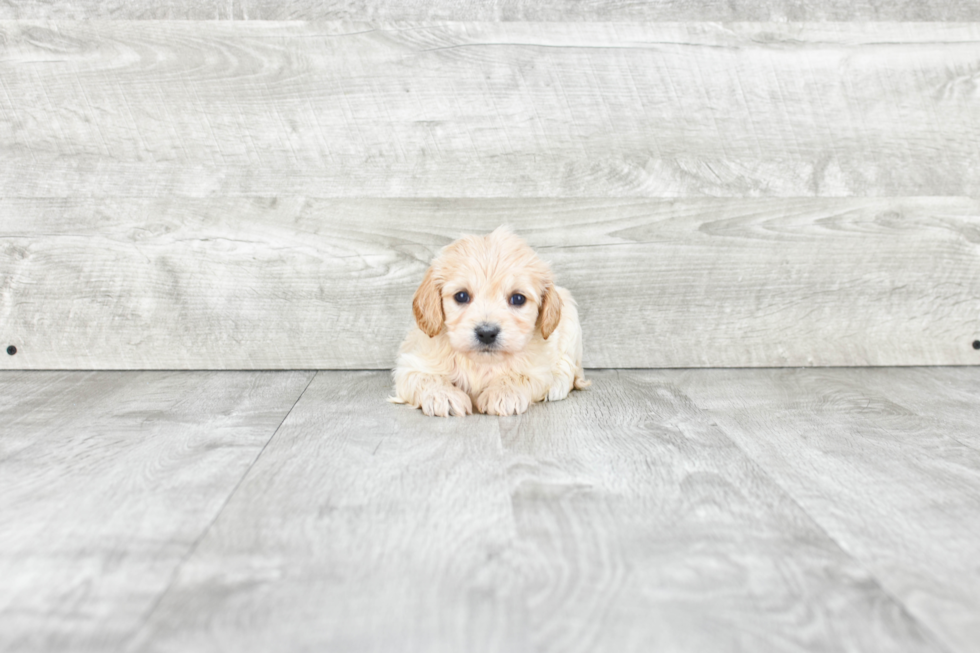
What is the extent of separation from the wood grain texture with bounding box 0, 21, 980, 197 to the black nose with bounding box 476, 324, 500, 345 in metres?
0.71

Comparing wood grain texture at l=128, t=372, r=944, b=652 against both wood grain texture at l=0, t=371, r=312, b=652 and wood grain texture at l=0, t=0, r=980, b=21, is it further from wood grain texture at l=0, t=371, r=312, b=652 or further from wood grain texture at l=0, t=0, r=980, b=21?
wood grain texture at l=0, t=0, r=980, b=21

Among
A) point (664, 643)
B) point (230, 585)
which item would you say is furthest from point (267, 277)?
point (664, 643)

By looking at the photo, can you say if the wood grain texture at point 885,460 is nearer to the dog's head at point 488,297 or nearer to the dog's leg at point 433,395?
the dog's head at point 488,297

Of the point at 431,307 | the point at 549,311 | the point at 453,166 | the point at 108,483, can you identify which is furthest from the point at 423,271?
the point at 108,483

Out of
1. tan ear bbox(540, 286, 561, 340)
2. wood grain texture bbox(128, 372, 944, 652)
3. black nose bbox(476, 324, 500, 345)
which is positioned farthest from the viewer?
tan ear bbox(540, 286, 561, 340)

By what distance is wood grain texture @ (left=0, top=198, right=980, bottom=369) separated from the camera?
246 centimetres

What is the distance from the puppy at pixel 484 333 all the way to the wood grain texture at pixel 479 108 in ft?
1.77

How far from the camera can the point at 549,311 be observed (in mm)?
2033

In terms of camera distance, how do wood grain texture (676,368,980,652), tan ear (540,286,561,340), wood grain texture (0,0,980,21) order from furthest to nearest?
wood grain texture (0,0,980,21) → tan ear (540,286,561,340) → wood grain texture (676,368,980,652)

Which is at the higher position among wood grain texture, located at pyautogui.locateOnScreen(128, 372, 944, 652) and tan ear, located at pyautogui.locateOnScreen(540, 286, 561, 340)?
tan ear, located at pyautogui.locateOnScreen(540, 286, 561, 340)

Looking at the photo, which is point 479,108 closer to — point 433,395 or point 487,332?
point 487,332

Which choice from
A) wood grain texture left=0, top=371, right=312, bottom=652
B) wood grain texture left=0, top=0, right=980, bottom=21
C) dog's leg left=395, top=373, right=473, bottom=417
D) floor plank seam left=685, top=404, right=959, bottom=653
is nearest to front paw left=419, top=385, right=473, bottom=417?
dog's leg left=395, top=373, right=473, bottom=417

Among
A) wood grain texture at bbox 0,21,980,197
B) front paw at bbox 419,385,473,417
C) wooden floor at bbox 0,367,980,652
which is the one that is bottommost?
front paw at bbox 419,385,473,417

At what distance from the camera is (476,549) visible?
3.90 feet
